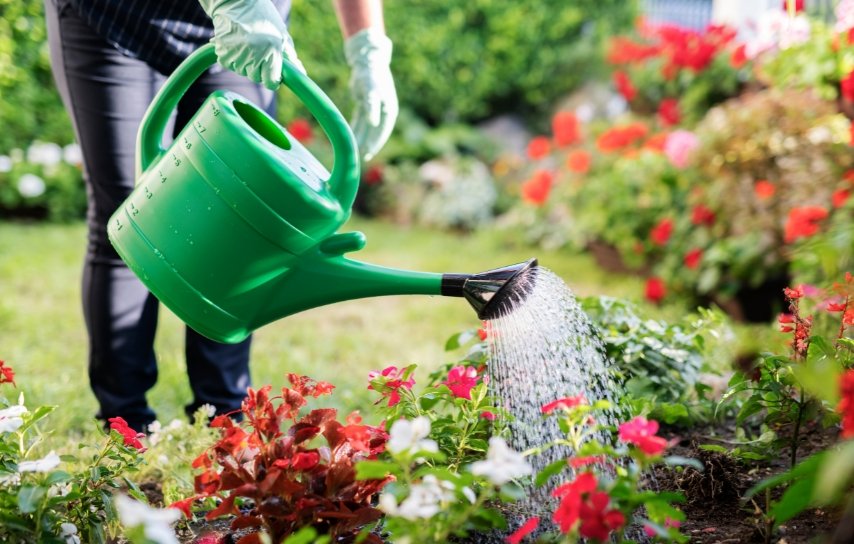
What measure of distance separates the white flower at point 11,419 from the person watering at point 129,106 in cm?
59

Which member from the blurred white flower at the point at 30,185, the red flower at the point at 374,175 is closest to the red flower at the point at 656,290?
the red flower at the point at 374,175

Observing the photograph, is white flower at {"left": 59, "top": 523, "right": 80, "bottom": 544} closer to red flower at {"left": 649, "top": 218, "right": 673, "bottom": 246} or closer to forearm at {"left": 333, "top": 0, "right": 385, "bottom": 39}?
forearm at {"left": 333, "top": 0, "right": 385, "bottom": 39}

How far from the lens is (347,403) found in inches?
90.5

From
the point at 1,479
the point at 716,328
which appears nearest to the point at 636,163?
the point at 716,328

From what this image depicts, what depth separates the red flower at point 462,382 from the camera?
1.28 metres

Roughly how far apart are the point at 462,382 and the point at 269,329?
196 centimetres

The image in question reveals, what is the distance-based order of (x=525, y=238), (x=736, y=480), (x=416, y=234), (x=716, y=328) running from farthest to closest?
(x=416, y=234), (x=525, y=238), (x=716, y=328), (x=736, y=480)

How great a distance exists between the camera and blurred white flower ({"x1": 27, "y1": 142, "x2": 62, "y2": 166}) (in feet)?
15.3

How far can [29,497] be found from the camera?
0.98 meters

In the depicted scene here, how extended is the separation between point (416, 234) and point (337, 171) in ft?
12.8

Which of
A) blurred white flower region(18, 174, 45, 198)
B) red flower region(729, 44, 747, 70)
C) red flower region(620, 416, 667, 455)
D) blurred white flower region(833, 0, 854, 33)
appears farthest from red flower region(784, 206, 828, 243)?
Result: blurred white flower region(18, 174, 45, 198)

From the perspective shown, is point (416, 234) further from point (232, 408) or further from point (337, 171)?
point (337, 171)

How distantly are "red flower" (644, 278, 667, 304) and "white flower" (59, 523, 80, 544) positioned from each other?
108 inches

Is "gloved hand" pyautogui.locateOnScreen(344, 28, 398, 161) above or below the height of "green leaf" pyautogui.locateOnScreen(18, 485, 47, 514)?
above
